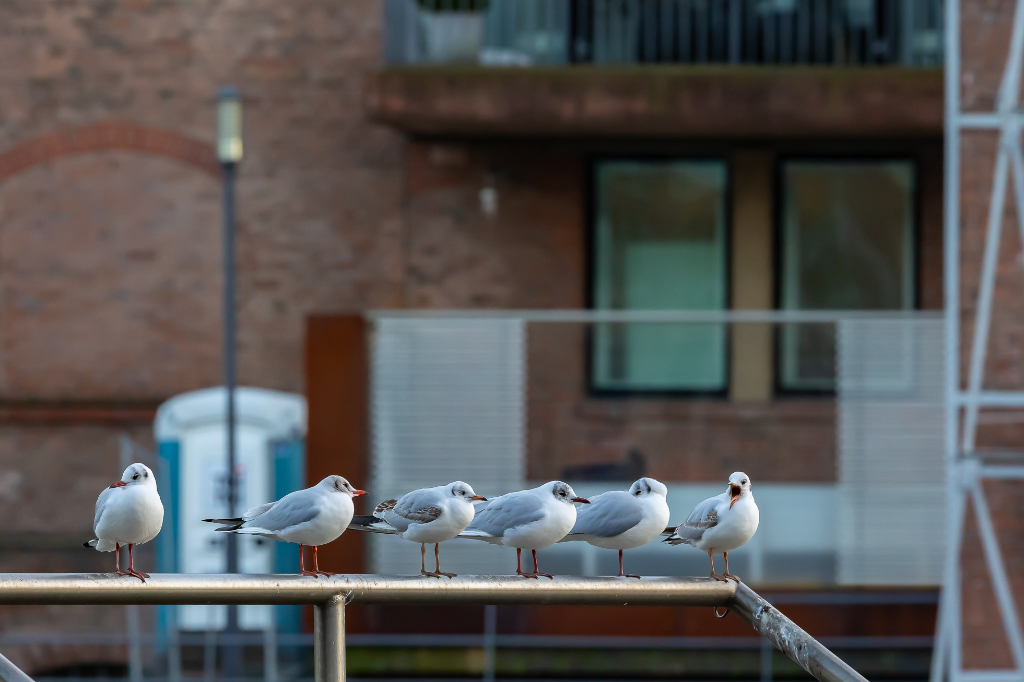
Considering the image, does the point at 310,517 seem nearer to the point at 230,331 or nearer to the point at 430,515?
the point at 430,515

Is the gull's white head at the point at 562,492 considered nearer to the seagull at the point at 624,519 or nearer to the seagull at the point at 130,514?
the seagull at the point at 624,519

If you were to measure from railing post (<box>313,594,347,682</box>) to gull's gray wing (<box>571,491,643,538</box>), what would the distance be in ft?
4.10

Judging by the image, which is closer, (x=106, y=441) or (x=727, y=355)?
(x=727, y=355)

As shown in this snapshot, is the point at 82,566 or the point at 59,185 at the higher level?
the point at 59,185

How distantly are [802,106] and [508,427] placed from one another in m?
4.14

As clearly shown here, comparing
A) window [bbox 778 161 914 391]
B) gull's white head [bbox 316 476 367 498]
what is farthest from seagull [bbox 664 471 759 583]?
window [bbox 778 161 914 391]

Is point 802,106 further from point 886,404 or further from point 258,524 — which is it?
point 258,524

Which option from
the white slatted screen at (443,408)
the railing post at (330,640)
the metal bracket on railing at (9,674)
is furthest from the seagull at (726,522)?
the white slatted screen at (443,408)

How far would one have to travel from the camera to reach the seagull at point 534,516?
3.36m

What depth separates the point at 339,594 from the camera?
2.28 m

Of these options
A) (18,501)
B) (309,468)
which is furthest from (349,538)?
(18,501)

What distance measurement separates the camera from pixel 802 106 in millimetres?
13141

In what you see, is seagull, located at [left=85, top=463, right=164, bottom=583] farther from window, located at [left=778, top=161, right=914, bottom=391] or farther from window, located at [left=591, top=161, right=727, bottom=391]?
window, located at [left=778, top=161, right=914, bottom=391]

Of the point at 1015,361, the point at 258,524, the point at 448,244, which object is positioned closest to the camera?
the point at 258,524
